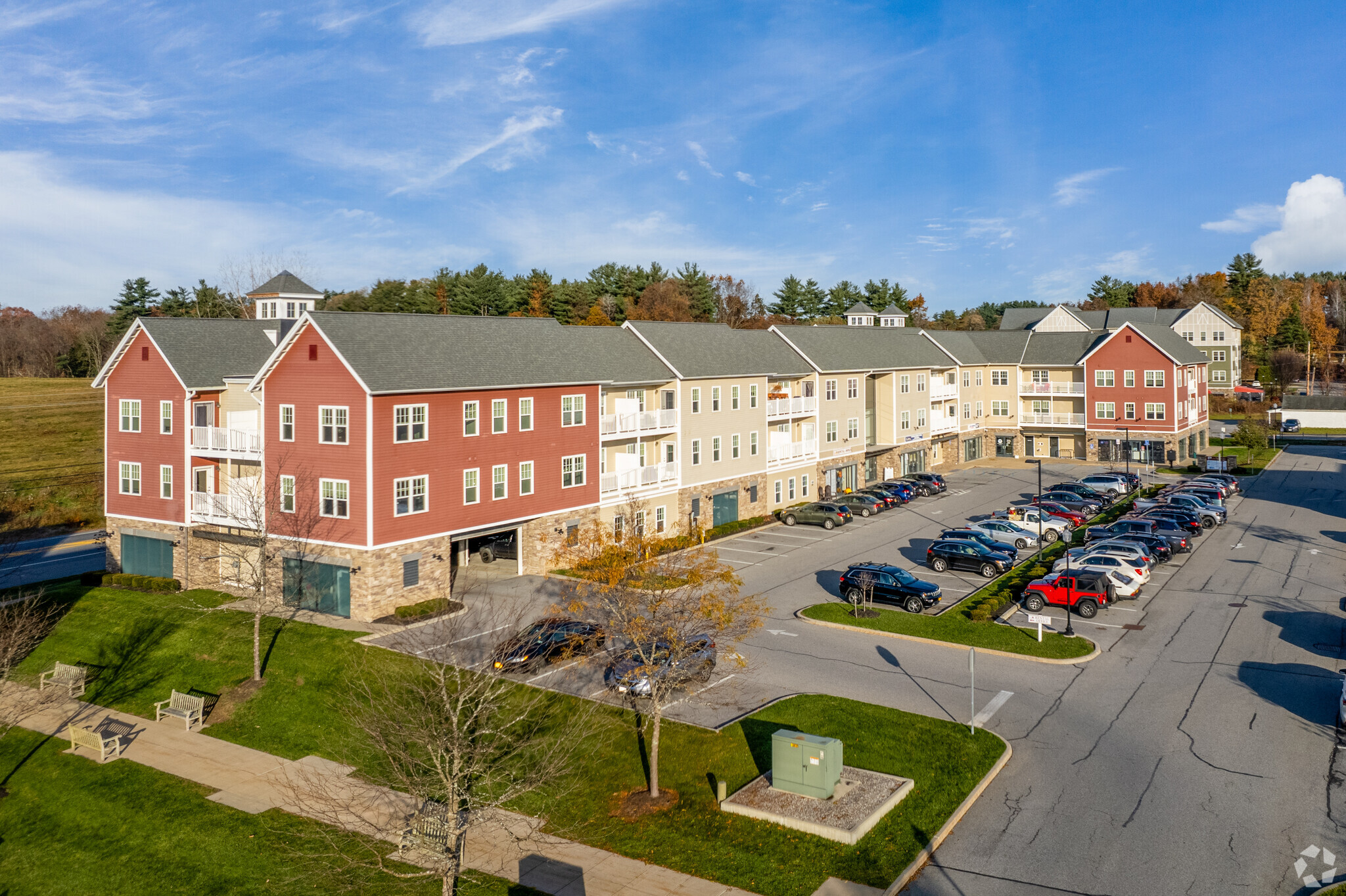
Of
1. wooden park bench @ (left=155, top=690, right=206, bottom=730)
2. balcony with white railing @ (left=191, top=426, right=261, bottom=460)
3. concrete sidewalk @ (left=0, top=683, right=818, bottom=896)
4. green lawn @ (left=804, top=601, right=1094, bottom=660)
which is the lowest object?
concrete sidewalk @ (left=0, top=683, right=818, bottom=896)

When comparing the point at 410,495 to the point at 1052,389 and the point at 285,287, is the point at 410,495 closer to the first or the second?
the point at 285,287

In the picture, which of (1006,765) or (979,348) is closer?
(1006,765)

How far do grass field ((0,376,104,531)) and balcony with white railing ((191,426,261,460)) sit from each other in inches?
1326

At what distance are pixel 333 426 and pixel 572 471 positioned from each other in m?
12.1

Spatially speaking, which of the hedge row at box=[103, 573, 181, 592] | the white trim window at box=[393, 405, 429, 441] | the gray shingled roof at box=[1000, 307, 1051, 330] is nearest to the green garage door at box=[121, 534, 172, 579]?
the hedge row at box=[103, 573, 181, 592]

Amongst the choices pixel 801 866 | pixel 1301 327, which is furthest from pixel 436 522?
pixel 1301 327

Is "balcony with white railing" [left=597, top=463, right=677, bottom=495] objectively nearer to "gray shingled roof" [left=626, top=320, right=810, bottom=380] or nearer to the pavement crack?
"gray shingled roof" [left=626, top=320, right=810, bottom=380]

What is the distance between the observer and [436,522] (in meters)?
36.8

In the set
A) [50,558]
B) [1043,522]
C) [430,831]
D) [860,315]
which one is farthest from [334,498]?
[860,315]

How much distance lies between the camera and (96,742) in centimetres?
2720

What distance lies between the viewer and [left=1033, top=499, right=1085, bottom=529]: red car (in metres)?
51.3

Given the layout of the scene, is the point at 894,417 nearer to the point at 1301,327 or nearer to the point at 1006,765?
the point at 1006,765

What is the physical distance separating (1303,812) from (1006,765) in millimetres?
6203

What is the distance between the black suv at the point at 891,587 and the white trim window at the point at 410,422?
18.8 m
